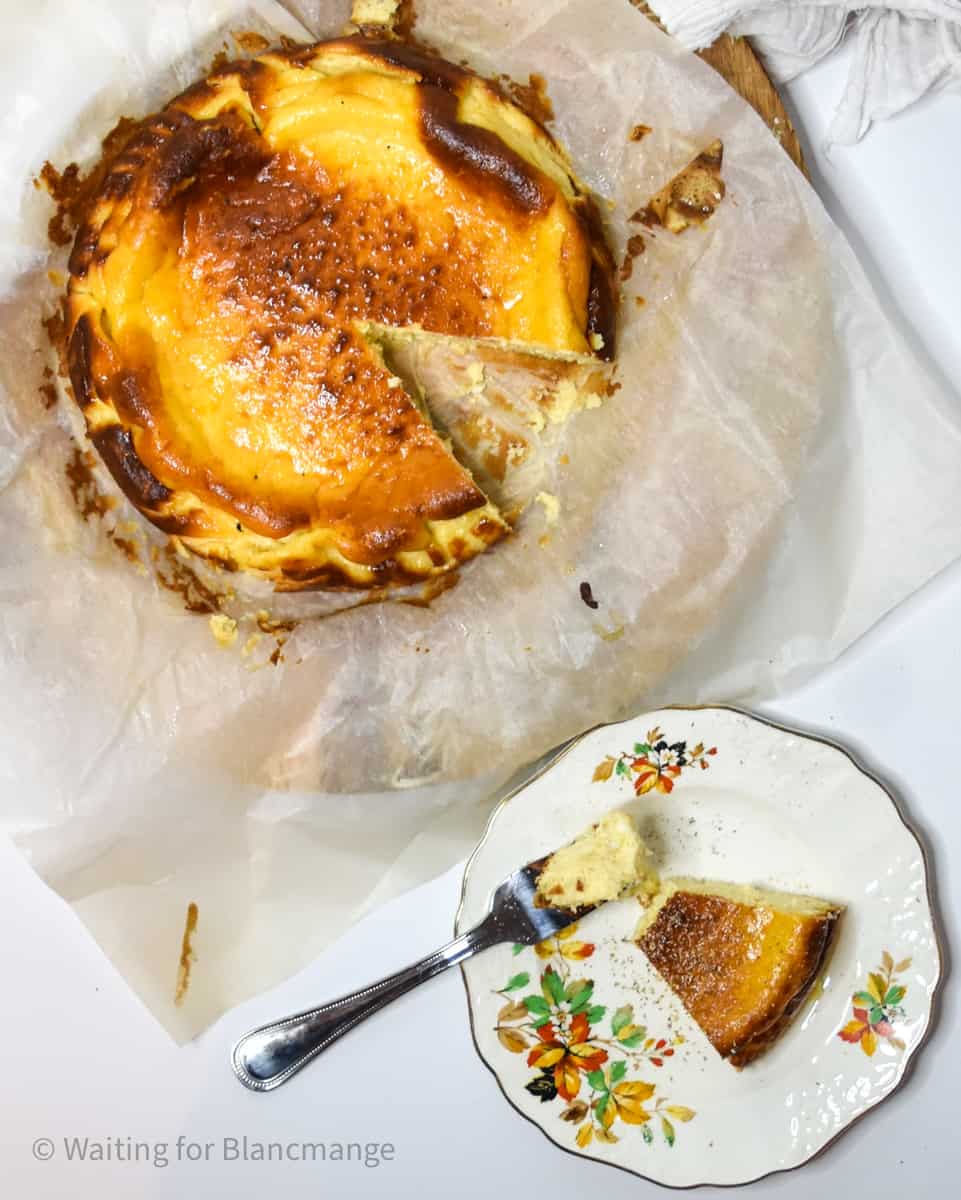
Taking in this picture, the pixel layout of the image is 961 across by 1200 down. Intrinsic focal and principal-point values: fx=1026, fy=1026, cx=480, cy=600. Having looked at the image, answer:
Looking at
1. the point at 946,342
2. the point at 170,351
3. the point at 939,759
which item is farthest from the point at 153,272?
the point at 939,759

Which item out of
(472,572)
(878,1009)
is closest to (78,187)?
(472,572)

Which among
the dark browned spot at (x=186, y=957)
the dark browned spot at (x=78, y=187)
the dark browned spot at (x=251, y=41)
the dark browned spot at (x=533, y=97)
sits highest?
the dark browned spot at (x=251, y=41)

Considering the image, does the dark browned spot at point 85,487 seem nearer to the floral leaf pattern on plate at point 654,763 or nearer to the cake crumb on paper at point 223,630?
the cake crumb on paper at point 223,630

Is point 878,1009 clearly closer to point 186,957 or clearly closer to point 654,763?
point 654,763

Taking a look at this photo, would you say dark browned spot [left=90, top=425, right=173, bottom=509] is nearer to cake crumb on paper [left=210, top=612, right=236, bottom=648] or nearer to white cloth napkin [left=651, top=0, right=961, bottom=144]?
cake crumb on paper [left=210, top=612, right=236, bottom=648]

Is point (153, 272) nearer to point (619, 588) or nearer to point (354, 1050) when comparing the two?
point (619, 588)

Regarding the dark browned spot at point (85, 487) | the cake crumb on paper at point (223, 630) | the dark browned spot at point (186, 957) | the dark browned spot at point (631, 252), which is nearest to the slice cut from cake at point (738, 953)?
the dark browned spot at point (186, 957)

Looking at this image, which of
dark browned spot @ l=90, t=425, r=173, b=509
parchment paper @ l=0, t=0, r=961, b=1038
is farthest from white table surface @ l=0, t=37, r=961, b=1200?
dark browned spot @ l=90, t=425, r=173, b=509
